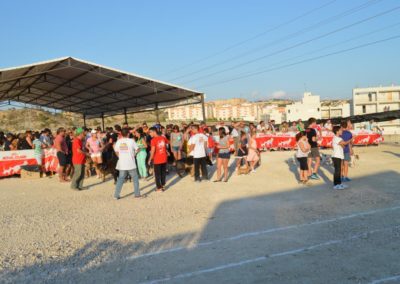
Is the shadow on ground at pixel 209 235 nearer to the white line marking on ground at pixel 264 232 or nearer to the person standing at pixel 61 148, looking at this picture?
the white line marking on ground at pixel 264 232

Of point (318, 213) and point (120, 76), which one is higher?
point (120, 76)

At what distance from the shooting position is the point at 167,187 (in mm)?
9734

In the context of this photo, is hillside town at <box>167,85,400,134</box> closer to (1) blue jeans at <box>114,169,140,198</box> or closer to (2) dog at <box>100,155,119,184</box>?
(2) dog at <box>100,155,119,184</box>

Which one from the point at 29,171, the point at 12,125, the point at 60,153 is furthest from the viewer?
the point at 12,125

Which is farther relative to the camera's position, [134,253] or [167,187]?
[167,187]

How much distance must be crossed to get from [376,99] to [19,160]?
244 ft

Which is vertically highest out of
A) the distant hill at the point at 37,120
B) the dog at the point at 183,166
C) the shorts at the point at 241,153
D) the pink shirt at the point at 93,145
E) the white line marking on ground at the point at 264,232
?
the distant hill at the point at 37,120

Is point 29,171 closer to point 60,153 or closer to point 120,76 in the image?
point 60,153

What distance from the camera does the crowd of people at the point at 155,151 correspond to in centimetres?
832

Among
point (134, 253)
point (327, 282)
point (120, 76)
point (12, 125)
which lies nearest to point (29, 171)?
point (120, 76)

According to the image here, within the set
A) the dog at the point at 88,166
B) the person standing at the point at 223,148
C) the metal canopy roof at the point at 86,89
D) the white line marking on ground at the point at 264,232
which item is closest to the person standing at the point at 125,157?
the person standing at the point at 223,148

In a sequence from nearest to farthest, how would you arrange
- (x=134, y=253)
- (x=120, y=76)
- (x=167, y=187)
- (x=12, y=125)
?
(x=134, y=253), (x=167, y=187), (x=120, y=76), (x=12, y=125)

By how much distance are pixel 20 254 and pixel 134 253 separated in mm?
1710

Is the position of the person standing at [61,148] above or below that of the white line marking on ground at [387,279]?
above
